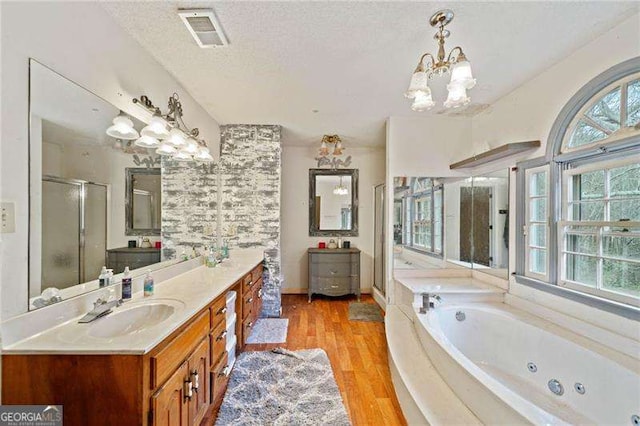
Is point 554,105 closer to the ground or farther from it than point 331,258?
farther from it

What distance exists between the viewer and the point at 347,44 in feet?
6.18

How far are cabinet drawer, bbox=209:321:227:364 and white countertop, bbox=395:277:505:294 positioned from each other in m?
1.79

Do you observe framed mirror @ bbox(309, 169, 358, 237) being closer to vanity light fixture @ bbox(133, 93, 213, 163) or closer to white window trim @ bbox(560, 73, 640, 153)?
vanity light fixture @ bbox(133, 93, 213, 163)

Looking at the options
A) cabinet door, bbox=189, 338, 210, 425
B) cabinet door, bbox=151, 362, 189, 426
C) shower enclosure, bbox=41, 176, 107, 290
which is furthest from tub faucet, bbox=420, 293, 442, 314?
shower enclosure, bbox=41, 176, 107, 290

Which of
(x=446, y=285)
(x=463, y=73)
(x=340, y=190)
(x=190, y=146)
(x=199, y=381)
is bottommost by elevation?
(x=199, y=381)

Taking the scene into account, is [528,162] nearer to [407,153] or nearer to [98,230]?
[407,153]

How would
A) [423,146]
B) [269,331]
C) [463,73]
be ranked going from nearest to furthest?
[463,73] → [269,331] → [423,146]

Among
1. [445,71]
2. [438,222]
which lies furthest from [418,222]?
[445,71]

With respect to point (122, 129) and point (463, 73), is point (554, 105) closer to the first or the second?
point (463, 73)

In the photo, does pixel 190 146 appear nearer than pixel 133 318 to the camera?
No

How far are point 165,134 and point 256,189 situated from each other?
1662 millimetres

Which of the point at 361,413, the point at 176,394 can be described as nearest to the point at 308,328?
the point at 361,413

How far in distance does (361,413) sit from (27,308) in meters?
1.94

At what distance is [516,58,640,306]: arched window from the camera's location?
67.6 inches
